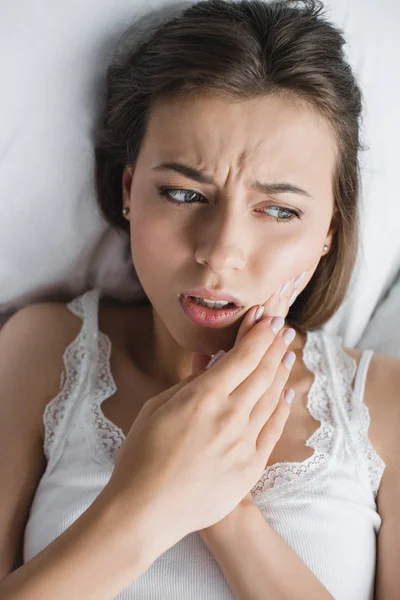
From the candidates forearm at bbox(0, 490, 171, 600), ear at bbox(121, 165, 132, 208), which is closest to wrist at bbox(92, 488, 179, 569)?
forearm at bbox(0, 490, 171, 600)

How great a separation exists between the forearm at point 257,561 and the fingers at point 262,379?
188 millimetres

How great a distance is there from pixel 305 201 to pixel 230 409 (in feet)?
1.20

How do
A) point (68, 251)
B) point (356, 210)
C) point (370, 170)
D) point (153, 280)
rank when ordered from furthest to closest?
point (68, 251) → point (370, 170) → point (356, 210) → point (153, 280)

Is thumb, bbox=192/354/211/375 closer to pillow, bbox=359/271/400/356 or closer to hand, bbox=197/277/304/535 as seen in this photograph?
hand, bbox=197/277/304/535

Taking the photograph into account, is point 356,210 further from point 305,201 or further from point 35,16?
point 35,16

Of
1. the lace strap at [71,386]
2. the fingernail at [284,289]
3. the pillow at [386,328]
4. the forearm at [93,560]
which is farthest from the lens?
the pillow at [386,328]

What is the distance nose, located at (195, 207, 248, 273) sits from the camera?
1141mm

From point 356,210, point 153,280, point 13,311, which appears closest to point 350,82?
point 356,210

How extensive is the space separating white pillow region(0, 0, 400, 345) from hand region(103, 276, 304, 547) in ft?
1.93

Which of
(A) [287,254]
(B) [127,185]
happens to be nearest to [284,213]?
(A) [287,254]

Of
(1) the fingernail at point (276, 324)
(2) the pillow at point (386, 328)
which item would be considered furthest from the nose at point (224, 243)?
(2) the pillow at point (386, 328)

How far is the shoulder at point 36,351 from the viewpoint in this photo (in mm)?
1409

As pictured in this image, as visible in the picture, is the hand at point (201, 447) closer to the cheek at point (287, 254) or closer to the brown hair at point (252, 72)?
the cheek at point (287, 254)

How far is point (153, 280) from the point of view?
1.28 metres
